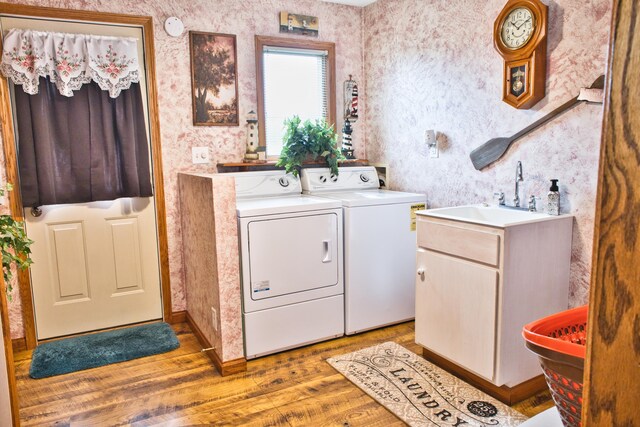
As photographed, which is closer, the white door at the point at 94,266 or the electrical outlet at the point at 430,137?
the white door at the point at 94,266

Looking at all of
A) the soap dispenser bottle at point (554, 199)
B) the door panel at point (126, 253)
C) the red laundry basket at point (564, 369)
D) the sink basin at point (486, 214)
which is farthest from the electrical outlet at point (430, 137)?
the red laundry basket at point (564, 369)

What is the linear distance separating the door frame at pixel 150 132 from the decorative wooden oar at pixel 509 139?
81.7 inches

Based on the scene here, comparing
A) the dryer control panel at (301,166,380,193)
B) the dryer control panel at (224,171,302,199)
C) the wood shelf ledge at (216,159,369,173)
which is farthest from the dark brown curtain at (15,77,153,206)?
the dryer control panel at (301,166,380,193)

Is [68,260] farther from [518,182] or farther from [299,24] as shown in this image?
[518,182]

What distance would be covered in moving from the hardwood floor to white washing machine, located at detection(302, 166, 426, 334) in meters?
0.35

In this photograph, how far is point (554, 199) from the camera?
236 cm

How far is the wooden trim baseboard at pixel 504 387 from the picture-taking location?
227cm

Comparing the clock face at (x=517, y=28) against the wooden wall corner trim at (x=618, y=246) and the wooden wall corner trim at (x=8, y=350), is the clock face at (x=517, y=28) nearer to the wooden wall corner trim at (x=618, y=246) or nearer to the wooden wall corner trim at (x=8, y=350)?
the wooden wall corner trim at (x=618, y=246)

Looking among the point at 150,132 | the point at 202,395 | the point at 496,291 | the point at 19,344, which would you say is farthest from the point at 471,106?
the point at 19,344

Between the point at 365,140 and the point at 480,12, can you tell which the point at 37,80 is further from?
the point at 480,12

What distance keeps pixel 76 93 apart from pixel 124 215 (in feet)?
2.73

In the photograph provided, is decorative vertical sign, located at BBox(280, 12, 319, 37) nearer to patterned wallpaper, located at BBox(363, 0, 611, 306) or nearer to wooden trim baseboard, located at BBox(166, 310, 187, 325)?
patterned wallpaper, located at BBox(363, 0, 611, 306)

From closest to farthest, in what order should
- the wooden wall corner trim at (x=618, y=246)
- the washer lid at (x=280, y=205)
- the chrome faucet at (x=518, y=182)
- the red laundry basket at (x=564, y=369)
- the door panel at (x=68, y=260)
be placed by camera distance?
1. the wooden wall corner trim at (x=618, y=246)
2. the red laundry basket at (x=564, y=369)
3. the chrome faucet at (x=518, y=182)
4. the washer lid at (x=280, y=205)
5. the door panel at (x=68, y=260)

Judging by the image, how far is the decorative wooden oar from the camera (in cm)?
212
